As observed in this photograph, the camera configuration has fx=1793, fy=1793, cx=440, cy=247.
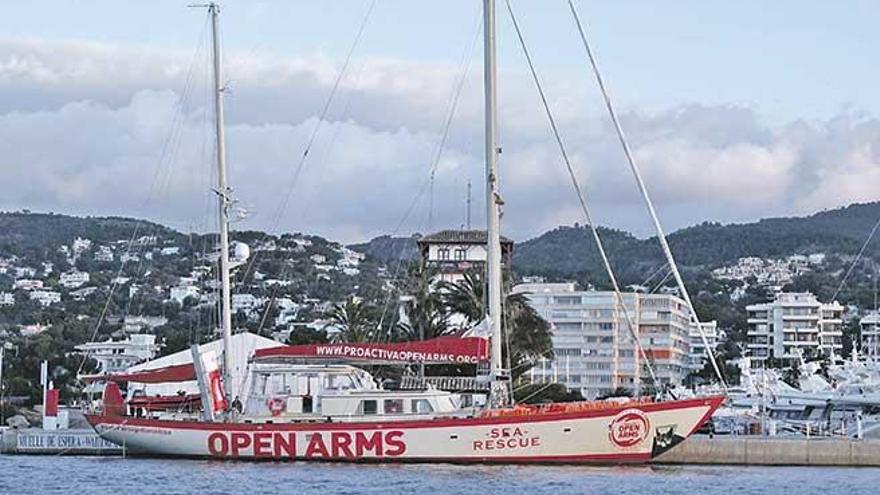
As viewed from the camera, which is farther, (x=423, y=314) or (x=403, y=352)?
(x=423, y=314)

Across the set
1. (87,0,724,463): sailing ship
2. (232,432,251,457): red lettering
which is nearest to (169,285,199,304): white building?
(87,0,724,463): sailing ship

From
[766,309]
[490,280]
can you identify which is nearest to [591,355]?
[766,309]

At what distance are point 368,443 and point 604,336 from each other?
309ft

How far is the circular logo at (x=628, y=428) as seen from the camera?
172 ft

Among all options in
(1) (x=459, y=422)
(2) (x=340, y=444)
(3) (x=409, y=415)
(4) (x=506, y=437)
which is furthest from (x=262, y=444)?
(4) (x=506, y=437)

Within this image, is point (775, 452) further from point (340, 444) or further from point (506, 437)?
point (340, 444)

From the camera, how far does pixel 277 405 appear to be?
54344 millimetres

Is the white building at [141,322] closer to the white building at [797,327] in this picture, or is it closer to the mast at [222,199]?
the white building at [797,327]

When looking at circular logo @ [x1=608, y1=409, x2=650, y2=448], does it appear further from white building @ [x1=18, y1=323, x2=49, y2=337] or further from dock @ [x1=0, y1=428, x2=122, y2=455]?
white building @ [x1=18, y1=323, x2=49, y2=337]

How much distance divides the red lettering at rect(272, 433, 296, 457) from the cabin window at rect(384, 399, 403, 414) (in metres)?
3.06

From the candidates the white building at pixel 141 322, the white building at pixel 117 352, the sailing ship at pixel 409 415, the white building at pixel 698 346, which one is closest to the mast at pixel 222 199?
the sailing ship at pixel 409 415

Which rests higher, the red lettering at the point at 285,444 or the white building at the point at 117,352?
the white building at the point at 117,352

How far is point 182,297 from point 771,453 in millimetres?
137349

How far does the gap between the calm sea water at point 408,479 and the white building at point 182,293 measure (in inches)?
5193
